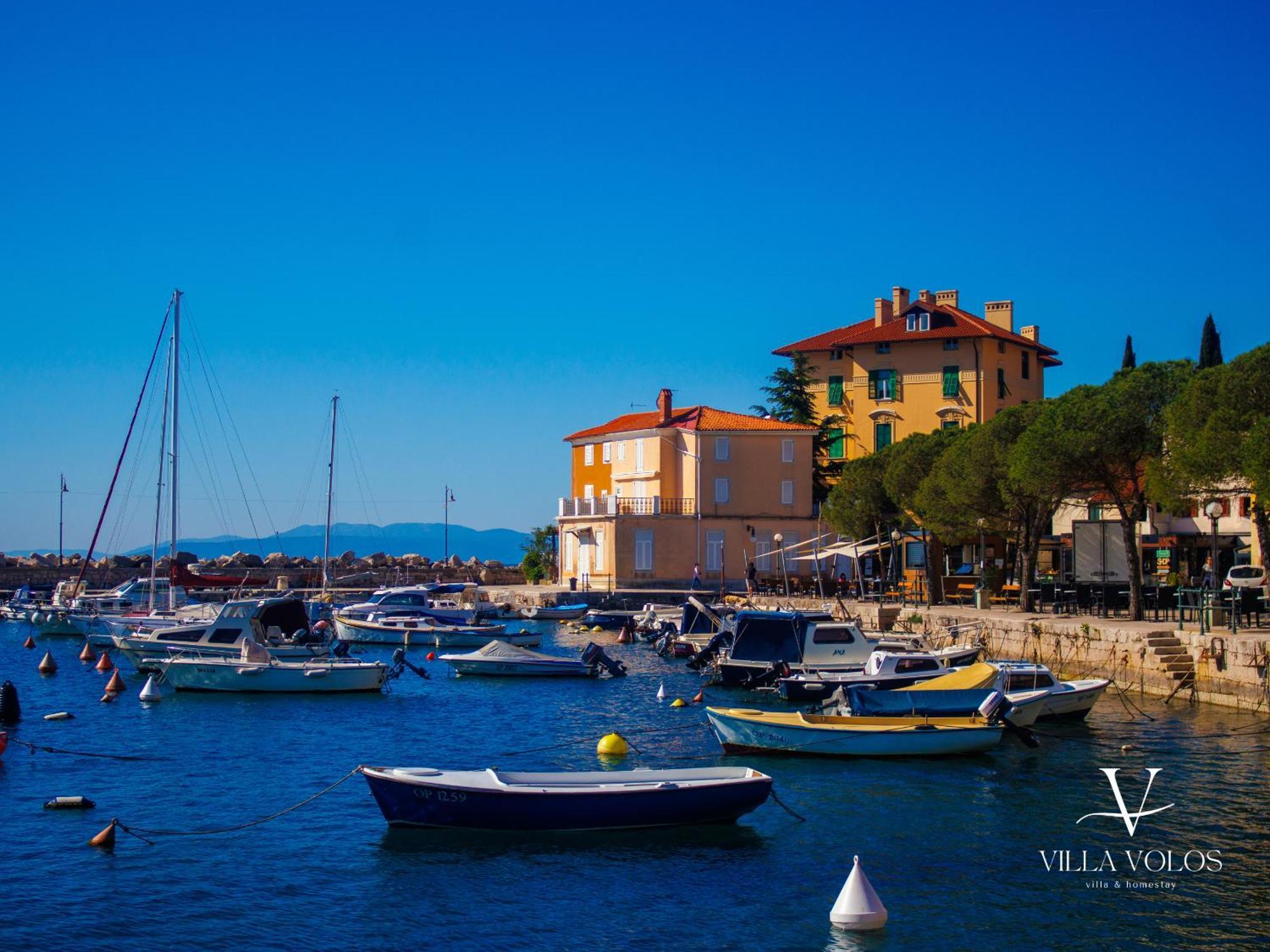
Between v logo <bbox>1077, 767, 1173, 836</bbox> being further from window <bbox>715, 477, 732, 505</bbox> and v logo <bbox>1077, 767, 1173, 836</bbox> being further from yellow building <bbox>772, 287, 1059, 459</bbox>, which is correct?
yellow building <bbox>772, 287, 1059, 459</bbox>

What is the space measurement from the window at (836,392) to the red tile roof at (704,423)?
6488mm

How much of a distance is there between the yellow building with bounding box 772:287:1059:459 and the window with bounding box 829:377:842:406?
0.14 feet

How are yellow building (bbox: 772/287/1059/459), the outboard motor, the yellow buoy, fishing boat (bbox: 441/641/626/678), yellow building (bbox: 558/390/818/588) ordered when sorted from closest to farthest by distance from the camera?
the yellow buoy, the outboard motor, fishing boat (bbox: 441/641/626/678), yellow building (bbox: 558/390/818/588), yellow building (bbox: 772/287/1059/459)

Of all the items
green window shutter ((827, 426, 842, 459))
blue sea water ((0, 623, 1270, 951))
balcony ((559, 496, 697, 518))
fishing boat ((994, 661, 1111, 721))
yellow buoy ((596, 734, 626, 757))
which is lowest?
blue sea water ((0, 623, 1270, 951))

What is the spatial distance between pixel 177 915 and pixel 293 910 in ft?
4.66

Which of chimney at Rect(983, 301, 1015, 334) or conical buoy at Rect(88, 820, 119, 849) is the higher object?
chimney at Rect(983, 301, 1015, 334)

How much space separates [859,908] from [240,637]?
2827 centimetres

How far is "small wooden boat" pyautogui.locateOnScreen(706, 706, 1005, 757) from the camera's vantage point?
24.5 meters

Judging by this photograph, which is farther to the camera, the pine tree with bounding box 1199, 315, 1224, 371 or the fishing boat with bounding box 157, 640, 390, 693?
the pine tree with bounding box 1199, 315, 1224, 371

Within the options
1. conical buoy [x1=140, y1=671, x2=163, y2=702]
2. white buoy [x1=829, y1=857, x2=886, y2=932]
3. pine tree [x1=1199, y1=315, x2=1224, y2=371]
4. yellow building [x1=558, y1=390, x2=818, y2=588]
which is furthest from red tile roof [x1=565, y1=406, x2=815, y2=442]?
white buoy [x1=829, y1=857, x2=886, y2=932]

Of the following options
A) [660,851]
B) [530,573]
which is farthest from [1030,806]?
[530,573]

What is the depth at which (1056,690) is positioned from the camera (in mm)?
28156

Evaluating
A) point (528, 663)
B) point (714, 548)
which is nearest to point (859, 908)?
point (528, 663)

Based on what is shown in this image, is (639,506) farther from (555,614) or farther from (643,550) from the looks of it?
(555,614)
